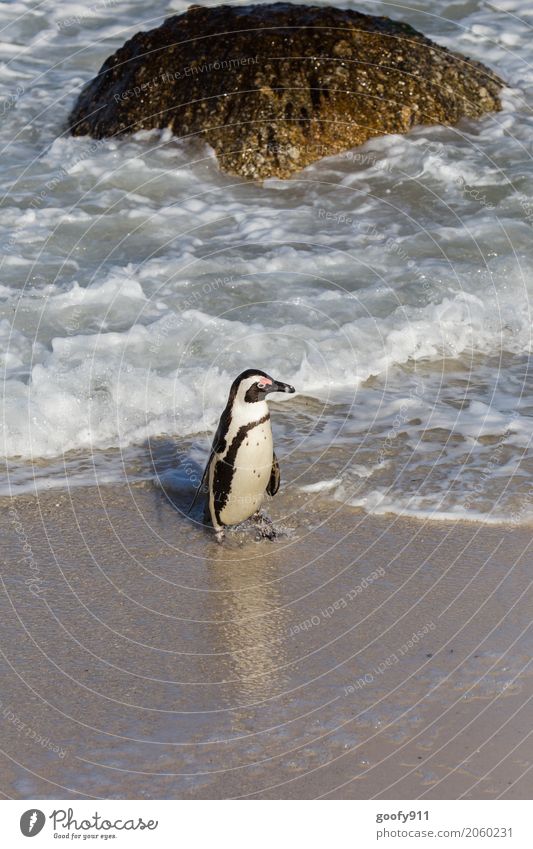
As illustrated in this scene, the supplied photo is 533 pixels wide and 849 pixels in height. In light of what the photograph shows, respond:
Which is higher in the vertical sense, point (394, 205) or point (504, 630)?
point (394, 205)

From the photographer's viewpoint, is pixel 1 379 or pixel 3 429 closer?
pixel 3 429

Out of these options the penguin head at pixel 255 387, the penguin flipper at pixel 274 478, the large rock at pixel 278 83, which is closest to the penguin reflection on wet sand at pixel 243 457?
the penguin head at pixel 255 387

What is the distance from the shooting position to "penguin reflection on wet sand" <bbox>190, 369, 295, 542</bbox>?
19.7ft

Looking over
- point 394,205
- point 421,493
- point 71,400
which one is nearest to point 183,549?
point 421,493

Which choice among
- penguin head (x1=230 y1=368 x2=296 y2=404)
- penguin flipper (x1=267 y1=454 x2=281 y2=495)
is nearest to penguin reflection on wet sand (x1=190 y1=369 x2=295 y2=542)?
penguin head (x1=230 y1=368 x2=296 y2=404)

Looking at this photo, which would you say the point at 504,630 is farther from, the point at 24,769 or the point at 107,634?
the point at 24,769

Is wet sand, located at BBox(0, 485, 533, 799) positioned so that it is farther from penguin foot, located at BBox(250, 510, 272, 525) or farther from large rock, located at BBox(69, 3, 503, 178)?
large rock, located at BBox(69, 3, 503, 178)

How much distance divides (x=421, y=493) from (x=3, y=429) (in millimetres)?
2768

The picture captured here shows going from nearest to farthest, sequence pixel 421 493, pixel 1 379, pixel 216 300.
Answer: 1. pixel 421 493
2. pixel 1 379
3. pixel 216 300

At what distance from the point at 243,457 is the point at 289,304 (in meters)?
3.17

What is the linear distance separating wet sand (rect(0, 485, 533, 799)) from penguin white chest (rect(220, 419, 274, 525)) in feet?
0.55

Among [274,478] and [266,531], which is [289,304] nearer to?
[274,478]

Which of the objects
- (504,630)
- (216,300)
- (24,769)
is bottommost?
(24,769)

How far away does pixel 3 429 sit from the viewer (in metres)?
7.21
